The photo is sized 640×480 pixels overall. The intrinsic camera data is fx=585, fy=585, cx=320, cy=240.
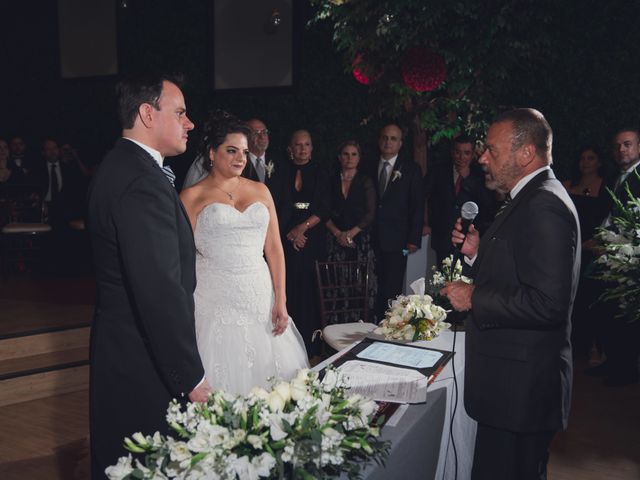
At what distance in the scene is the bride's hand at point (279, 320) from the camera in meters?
3.08

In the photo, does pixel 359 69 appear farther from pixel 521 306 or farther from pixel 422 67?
pixel 521 306

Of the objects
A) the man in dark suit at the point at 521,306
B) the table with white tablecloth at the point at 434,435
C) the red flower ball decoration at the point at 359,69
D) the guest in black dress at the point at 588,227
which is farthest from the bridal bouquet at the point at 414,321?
the red flower ball decoration at the point at 359,69

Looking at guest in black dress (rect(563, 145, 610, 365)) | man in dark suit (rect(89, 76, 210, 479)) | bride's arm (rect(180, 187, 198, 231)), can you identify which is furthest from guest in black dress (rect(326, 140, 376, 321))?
man in dark suit (rect(89, 76, 210, 479))

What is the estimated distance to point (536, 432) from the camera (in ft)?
5.93

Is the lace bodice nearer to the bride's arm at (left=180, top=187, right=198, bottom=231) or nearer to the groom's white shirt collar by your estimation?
the bride's arm at (left=180, top=187, right=198, bottom=231)

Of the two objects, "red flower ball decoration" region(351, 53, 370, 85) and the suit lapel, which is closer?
the suit lapel

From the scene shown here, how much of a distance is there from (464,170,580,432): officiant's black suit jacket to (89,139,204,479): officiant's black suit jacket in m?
0.87

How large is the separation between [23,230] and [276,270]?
4975mm

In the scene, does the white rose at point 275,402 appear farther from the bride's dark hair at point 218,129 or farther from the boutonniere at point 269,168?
the boutonniere at point 269,168

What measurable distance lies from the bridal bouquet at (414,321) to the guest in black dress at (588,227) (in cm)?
271

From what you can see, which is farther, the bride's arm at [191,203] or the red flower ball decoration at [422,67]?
the red flower ball decoration at [422,67]

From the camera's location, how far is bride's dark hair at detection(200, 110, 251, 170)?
9.64 feet

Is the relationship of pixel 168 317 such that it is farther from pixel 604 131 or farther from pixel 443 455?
pixel 604 131

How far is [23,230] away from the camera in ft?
22.7
